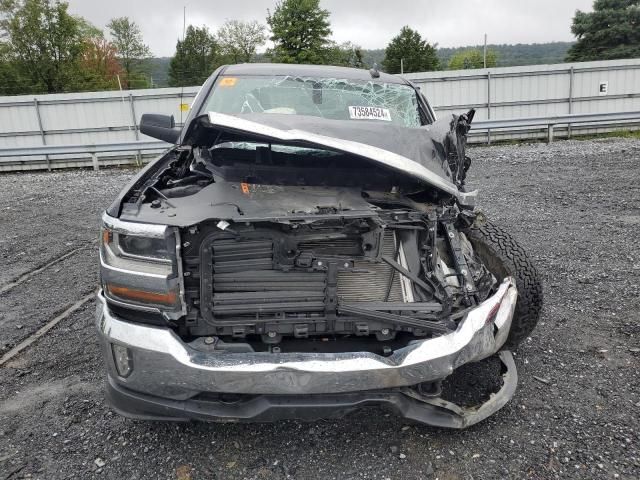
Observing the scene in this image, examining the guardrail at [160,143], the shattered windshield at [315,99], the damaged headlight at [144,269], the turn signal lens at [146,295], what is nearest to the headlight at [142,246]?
the damaged headlight at [144,269]

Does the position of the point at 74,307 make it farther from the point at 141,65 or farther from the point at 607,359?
the point at 141,65

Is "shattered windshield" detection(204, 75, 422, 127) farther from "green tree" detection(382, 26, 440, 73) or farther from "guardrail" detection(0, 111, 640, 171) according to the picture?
"green tree" detection(382, 26, 440, 73)

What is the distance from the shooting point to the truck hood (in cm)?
209

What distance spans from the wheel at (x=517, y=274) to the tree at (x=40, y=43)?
110ft

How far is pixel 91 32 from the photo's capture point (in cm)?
4394

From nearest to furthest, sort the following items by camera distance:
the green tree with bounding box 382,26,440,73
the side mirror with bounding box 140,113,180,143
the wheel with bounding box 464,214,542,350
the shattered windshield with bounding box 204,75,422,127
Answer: the wheel with bounding box 464,214,542,350
the shattered windshield with bounding box 204,75,422,127
the side mirror with bounding box 140,113,180,143
the green tree with bounding box 382,26,440,73

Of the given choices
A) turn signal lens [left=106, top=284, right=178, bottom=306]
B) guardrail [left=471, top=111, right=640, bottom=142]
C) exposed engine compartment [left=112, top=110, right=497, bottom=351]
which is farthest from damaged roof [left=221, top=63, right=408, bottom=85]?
guardrail [left=471, top=111, right=640, bottom=142]

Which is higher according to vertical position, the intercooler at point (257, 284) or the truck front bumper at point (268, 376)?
the intercooler at point (257, 284)

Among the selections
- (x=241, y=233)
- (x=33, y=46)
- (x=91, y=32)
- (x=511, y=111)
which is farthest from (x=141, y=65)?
(x=241, y=233)

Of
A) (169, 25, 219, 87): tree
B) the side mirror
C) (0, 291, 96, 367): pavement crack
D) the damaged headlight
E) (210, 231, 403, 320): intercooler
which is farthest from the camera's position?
(169, 25, 219, 87): tree

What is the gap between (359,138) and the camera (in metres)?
2.38

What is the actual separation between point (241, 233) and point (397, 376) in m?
0.90

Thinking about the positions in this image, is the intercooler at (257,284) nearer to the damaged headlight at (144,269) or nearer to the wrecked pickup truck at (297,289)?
the wrecked pickup truck at (297,289)

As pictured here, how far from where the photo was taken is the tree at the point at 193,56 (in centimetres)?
570
